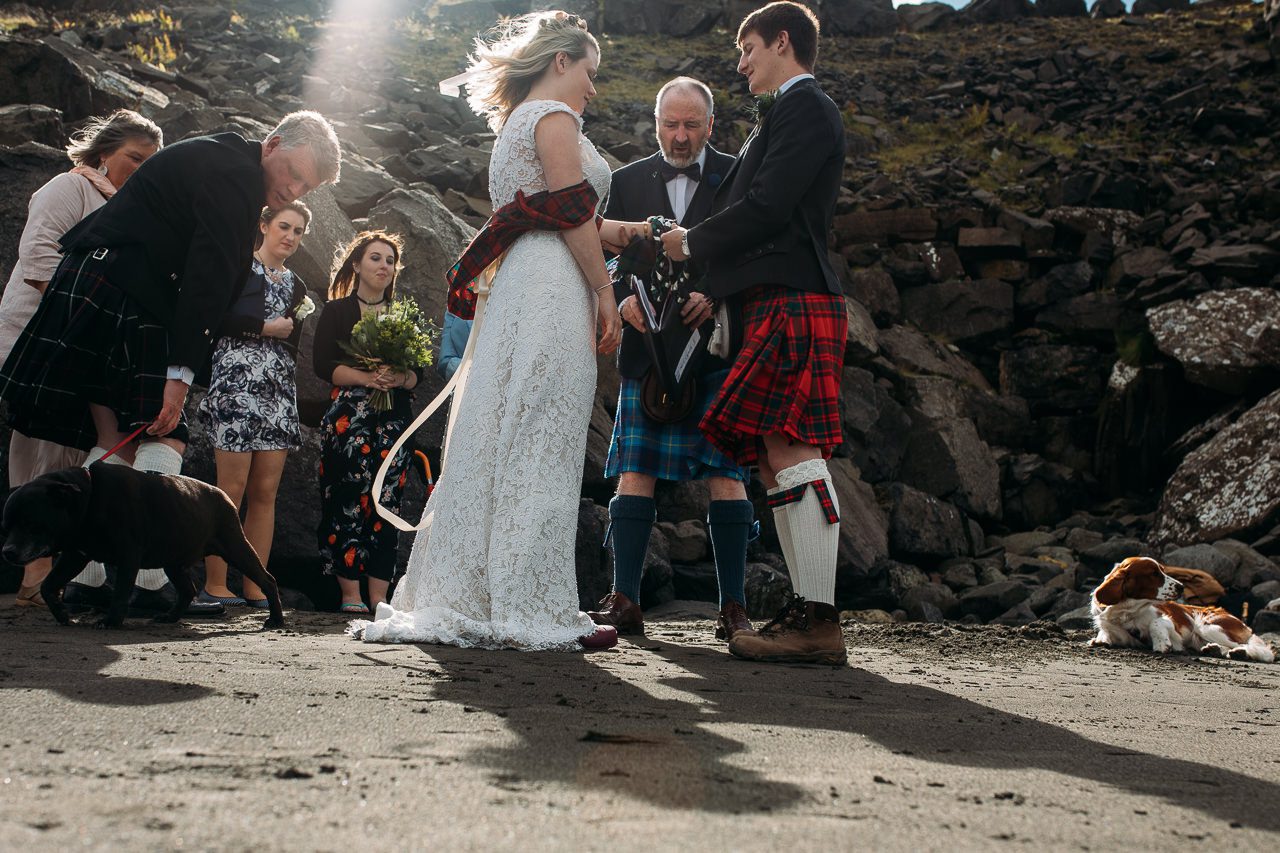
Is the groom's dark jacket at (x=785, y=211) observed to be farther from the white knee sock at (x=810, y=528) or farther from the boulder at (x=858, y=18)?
the boulder at (x=858, y=18)

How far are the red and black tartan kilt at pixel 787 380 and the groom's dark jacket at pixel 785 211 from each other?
103 mm

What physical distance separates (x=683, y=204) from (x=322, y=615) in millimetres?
2679

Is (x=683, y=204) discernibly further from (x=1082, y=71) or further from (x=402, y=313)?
(x=1082, y=71)

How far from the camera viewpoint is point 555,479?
413 centimetres

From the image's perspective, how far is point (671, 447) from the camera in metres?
4.96

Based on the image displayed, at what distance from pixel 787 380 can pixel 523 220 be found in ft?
3.64

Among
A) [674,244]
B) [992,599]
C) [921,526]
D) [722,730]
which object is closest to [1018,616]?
[992,599]

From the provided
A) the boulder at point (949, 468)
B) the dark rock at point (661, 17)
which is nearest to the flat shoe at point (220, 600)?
the boulder at point (949, 468)

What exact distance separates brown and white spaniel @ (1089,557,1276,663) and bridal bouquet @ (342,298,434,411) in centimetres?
393

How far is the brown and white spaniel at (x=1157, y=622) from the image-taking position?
6.12 m

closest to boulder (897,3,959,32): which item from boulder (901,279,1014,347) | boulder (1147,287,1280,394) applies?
boulder (901,279,1014,347)

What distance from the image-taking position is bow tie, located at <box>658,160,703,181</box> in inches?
211

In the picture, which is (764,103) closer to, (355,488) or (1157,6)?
(355,488)

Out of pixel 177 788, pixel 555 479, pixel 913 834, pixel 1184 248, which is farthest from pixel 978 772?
pixel 1184 248
